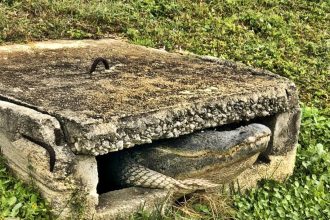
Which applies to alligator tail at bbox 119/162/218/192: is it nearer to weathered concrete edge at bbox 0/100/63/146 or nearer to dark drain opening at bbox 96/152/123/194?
dark drain opening at bbox 96/152/123/194

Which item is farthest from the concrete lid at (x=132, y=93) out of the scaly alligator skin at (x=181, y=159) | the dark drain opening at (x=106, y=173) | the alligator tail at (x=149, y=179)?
the dark drain opening at (x=106, y=173)

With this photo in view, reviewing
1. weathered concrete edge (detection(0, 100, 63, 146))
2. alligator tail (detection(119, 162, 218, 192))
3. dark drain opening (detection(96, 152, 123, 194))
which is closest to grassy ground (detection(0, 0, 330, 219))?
alligator tail (detection(119, 162, 218, 192))

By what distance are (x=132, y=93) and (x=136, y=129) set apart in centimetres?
48

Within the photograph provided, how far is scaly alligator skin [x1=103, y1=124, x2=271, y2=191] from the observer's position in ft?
11.3

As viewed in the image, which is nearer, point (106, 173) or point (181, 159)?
point (181, 159)

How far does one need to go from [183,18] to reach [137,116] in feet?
13.3

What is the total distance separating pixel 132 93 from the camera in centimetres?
362

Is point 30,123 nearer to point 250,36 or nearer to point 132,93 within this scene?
point 132,93

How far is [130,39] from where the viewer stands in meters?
6.18

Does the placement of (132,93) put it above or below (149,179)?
above

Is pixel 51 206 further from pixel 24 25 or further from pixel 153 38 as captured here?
pixel 153 38

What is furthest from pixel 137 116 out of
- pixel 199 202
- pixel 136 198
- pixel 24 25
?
pixel 24 25

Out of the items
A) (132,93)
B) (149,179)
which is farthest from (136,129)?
(132,93)

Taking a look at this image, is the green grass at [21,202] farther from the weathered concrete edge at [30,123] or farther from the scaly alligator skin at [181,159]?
the scaly alligator skin at [181,159]
